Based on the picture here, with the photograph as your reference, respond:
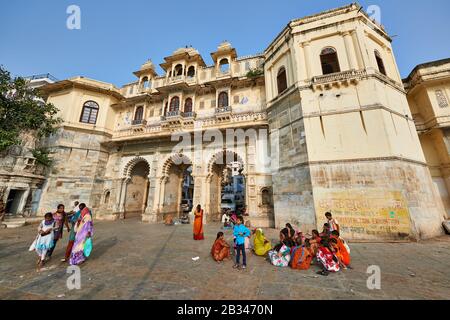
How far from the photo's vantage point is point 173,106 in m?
16.6

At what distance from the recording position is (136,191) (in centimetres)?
1789

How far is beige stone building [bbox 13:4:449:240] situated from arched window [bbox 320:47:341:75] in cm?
6

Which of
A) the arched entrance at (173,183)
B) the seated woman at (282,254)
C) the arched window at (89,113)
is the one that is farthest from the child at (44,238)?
the arched window at (89,113)

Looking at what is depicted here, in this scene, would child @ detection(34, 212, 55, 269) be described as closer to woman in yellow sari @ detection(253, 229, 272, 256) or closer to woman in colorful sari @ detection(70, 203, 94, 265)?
woman in colorful sari @ detection(70, 203, 94, 265)

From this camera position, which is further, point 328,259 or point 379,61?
point 379,61

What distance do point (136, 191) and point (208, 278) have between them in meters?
15.9

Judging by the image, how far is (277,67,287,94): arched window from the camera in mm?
12656

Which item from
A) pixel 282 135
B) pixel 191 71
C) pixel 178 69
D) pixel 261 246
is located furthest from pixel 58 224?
pixel 191 71

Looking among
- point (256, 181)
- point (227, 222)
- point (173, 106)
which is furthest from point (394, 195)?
point (173, 106)

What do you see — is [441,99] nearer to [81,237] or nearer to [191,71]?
[191,71]

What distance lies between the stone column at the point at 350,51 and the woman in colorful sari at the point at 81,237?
45.7 feet

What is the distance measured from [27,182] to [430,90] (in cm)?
2960

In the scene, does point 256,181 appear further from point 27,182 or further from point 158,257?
point 27,182
